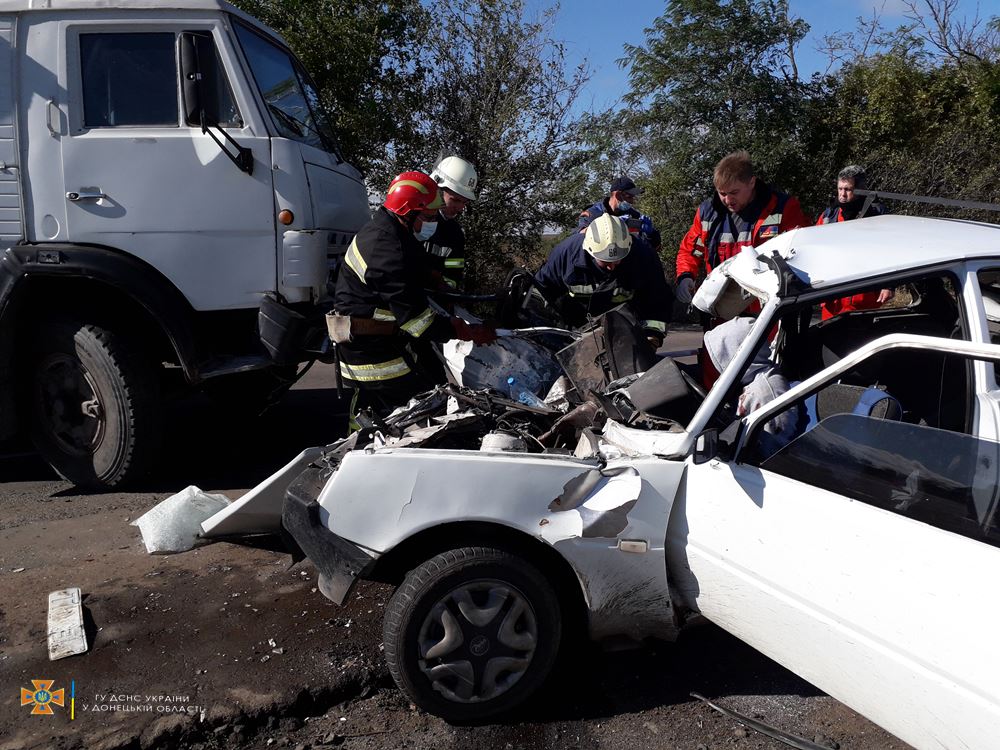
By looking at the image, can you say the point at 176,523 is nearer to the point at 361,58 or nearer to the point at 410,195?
the point at 410,195

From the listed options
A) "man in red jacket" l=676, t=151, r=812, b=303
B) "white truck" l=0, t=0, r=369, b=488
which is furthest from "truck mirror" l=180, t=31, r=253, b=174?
"man in red jacket" l=676, t=151, r=812, b=303

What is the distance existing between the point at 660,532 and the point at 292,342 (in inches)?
100

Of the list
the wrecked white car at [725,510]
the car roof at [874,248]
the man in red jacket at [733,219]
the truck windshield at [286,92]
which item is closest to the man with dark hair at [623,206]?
the man in red jacket at [733,219]

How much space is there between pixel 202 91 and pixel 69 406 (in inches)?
78.7

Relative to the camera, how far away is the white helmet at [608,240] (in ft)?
13.7

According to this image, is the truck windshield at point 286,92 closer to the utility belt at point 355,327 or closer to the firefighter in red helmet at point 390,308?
the firefighter in red helmet at point 390,308

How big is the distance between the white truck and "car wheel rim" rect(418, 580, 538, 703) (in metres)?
2.25

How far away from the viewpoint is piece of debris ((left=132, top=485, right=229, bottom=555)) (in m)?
3.16

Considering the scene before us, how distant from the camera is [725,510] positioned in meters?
2.33

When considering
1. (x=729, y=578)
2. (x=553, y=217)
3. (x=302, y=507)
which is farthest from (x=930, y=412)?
(x=553, y=217)

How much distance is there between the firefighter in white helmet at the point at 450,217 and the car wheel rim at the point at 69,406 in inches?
84.7

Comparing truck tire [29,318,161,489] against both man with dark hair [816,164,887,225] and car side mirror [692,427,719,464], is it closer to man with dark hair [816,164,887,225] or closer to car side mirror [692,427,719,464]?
car side mirror [692,427,719,464]

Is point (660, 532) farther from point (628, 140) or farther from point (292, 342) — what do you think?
point (628, 140)

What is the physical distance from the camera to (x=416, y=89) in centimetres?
1027
